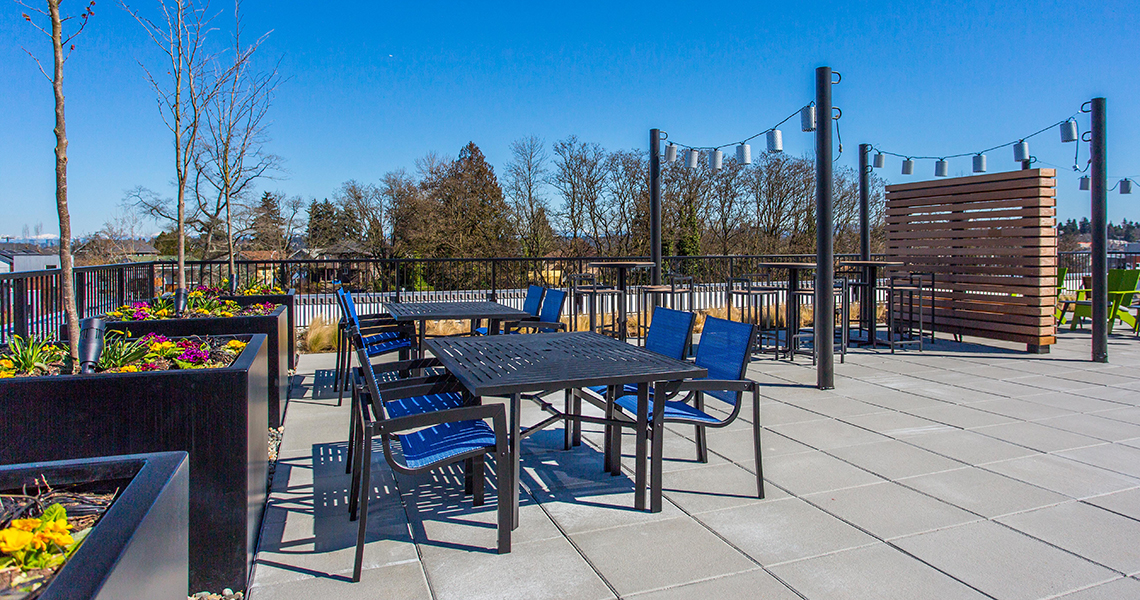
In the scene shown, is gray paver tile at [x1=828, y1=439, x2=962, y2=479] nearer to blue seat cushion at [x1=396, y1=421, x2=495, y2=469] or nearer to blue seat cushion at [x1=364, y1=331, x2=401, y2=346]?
blue seat cushion at [x1=396, y1=421, x2=495, y2=469]

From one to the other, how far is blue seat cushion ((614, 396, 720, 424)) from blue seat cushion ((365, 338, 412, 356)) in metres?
2.28

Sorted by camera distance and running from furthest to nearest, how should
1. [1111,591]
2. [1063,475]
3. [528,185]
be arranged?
[528,185]
[1063,475]
[1111,591]

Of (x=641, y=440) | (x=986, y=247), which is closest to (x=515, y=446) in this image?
(x=641, y=440)

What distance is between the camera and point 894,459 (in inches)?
134

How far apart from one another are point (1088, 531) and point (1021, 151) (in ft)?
23.0

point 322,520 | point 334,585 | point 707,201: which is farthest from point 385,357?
point 707,201

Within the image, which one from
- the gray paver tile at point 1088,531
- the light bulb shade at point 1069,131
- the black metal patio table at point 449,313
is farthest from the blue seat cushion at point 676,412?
the light bulb shade at point 1069,131

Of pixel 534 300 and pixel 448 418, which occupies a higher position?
pixel 534 300

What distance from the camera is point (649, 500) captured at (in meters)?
2.85

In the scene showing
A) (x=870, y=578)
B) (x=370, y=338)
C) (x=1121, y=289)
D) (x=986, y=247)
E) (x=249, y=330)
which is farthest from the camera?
(x=1121, y=289)

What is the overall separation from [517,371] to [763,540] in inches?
42.8

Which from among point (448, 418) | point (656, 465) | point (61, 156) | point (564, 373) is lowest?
point (656, 465)

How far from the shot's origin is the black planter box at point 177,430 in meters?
1.97

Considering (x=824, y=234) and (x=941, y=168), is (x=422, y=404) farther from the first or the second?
(x=941, y=168)
